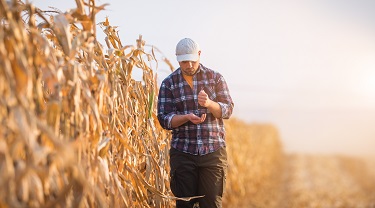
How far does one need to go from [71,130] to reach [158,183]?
1.65 meters

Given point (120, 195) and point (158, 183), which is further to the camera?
point (158, 183)

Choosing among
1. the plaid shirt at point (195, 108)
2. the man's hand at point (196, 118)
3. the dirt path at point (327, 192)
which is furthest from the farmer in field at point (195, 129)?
the dirt path at point (327, 192)

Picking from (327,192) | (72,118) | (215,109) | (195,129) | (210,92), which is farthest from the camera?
(327,192)

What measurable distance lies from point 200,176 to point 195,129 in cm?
40

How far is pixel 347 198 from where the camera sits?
36.4 feet

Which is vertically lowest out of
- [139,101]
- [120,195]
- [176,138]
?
[120,195]

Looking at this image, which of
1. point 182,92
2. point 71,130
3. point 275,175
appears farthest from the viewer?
point 275,175

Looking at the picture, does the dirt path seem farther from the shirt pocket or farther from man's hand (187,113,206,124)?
man's hand (187,113,206,124)

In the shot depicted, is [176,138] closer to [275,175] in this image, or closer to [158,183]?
[158,183]

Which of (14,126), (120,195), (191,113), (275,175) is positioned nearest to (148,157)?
(191,113)

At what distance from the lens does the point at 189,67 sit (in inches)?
158

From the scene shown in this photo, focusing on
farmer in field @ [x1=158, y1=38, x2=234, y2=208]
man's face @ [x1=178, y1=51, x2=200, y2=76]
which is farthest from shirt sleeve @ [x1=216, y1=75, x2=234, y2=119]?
man's face @ [x1=178, y1=51, x2=200, y2=76]

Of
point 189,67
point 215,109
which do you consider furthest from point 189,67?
point 215,109

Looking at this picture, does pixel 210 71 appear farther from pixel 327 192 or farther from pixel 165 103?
pixel 327 192
